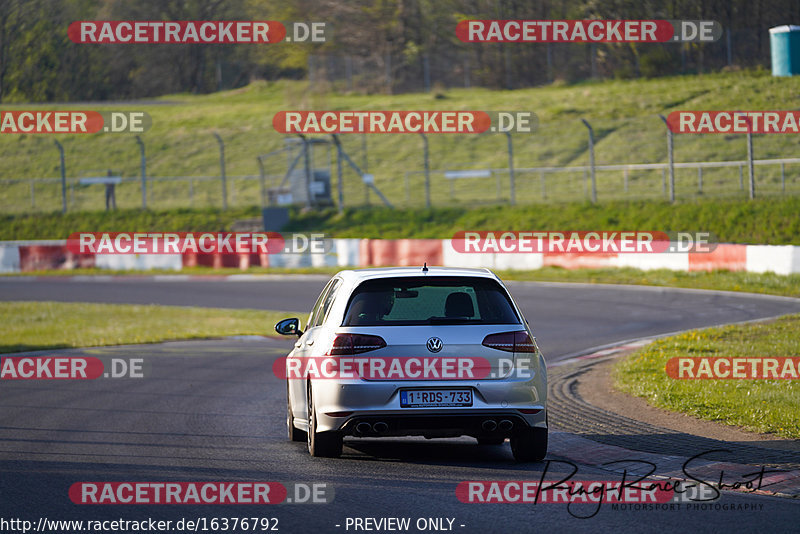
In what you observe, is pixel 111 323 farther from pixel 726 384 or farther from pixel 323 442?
pixel 323 442

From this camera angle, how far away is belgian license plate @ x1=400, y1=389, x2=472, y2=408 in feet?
27.3

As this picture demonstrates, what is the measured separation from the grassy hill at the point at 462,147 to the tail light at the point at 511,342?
79.1 ft

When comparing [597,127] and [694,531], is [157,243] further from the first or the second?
[694,531]

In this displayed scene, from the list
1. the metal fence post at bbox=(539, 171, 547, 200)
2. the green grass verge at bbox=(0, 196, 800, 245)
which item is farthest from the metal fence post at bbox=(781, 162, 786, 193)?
the metal fence post at bbox=(539, 171, 547, 200)

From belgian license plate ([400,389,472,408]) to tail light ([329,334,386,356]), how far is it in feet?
1.30

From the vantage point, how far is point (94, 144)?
55438 millimetres

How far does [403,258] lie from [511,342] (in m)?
23.9

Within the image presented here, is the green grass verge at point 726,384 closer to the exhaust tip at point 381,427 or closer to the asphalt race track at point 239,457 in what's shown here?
the asphalt race track at point 239,457

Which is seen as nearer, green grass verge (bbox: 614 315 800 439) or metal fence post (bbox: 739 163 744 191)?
green grass verge (bbox: 614 315 800 439)

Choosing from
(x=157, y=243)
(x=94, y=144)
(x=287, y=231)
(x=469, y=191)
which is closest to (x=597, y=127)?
(x=469, y=191)

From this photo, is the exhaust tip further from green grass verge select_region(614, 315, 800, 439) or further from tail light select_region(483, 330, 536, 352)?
green grass verge select_region(614, 315, 800, 439)

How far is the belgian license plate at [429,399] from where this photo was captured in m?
8.33

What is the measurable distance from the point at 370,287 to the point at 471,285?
760 millimetres

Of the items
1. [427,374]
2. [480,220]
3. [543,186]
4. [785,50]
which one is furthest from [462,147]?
[427,374]
